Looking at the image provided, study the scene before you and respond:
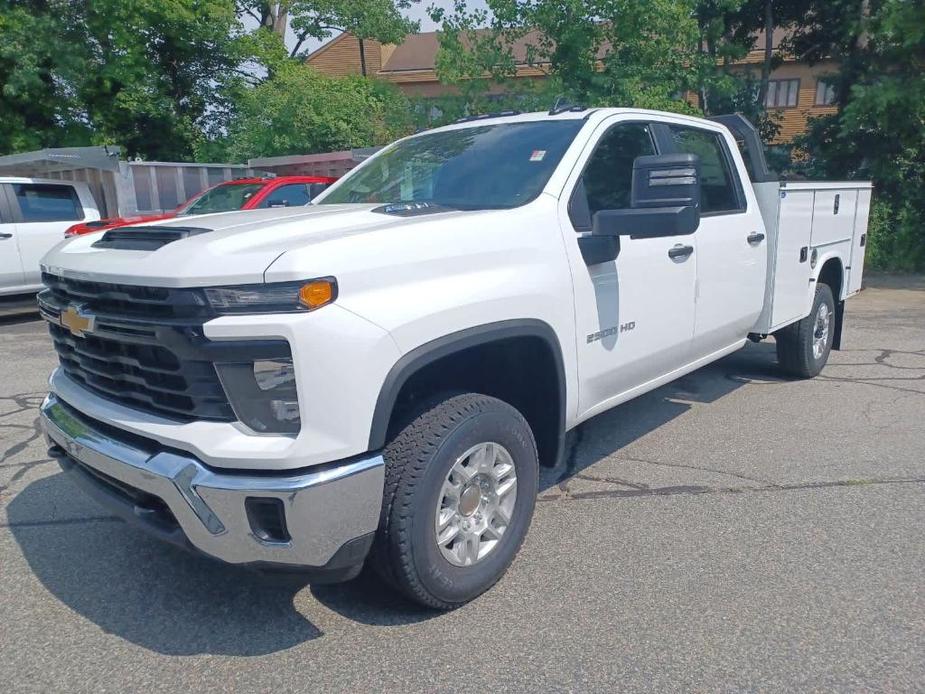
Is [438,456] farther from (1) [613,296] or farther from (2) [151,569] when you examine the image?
(2) [151,569]

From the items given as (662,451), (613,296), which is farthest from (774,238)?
(613,296)

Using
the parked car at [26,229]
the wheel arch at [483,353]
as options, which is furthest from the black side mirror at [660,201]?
the parked car at [26,229]

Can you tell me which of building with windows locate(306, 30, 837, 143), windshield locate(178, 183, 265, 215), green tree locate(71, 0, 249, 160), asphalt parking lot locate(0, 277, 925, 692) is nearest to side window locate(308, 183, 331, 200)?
windshield locate(178, 183, 265, 215)

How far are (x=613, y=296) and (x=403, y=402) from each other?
1.26 m

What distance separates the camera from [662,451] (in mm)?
4879

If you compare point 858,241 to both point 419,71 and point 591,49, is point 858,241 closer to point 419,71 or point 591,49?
point 591,49

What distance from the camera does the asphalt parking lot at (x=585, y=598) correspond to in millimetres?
2697

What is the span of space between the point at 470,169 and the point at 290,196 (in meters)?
7.34

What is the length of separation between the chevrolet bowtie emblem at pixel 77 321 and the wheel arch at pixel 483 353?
1.16 metres

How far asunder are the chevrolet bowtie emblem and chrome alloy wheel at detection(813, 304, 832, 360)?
5.58 m

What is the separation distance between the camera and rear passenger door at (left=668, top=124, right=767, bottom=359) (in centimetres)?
450

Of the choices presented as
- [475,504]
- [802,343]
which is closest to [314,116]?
[802,343]

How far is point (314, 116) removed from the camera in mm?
17578

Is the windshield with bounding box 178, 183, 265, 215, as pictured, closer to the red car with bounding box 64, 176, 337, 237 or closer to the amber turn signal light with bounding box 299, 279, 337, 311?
the red car with bounding box 64, 176, 337, 237
